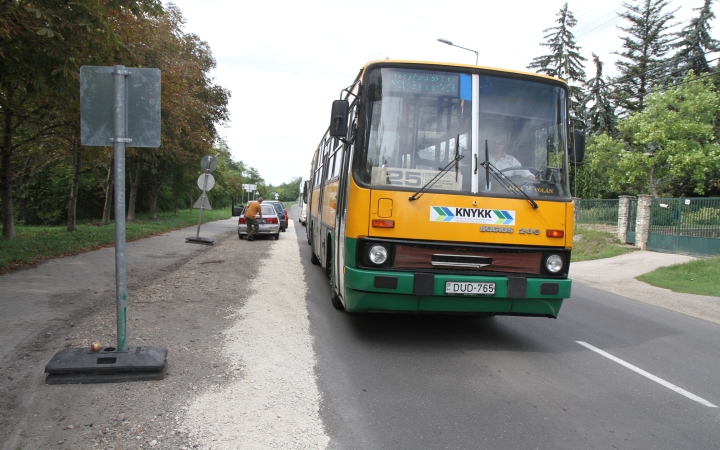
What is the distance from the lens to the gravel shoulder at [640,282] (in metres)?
10.4

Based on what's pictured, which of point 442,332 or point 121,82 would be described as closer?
point 121,82

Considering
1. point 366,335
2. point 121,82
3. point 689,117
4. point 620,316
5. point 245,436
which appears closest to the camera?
point 245,436

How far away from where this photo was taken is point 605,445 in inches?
146

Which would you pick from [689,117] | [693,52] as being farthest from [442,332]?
[693,52]

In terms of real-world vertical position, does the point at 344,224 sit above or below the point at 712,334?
above

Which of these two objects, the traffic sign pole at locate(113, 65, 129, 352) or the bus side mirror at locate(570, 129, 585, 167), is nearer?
the traffic sign pole at locate(113, 65, 129, 352)

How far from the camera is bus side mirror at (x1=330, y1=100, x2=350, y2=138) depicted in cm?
588

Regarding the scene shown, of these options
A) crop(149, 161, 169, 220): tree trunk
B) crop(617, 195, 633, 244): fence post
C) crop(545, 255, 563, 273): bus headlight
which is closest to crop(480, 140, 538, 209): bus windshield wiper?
crop(545, 255, 563, 273): bus headlight

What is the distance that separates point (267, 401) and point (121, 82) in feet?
9.97

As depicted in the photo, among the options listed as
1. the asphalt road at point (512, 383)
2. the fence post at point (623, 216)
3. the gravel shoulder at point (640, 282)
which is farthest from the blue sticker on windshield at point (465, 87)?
the fence post at point (623, 216)

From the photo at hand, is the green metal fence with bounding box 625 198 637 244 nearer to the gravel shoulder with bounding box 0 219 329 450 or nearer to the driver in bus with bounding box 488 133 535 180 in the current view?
the gravel shoulder with bounding box 0 219 329 450

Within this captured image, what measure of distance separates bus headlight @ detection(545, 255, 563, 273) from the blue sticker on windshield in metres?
2.00

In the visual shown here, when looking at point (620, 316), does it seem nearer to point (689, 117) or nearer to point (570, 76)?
point (689, 117)

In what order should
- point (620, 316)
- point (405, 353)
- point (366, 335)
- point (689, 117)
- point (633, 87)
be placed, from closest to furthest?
point (405, 353), point (366, 335), point (620, 316), point (689, 117), point (633, 87)
